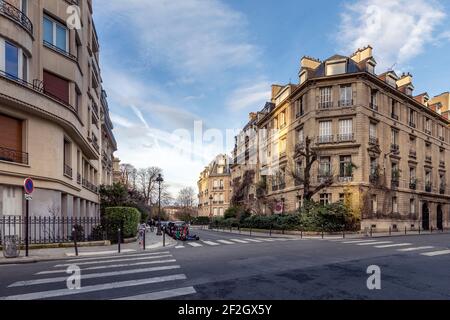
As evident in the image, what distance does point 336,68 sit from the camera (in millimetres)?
32625

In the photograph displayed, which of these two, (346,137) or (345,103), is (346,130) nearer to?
(346,137)

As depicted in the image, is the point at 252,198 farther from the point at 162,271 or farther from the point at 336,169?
the point at 162,271

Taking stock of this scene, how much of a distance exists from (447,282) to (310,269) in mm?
3134

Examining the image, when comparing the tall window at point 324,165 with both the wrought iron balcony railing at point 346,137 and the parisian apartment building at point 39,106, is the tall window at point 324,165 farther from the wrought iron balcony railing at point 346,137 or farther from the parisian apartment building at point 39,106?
the parisian apartment building at point 39,106

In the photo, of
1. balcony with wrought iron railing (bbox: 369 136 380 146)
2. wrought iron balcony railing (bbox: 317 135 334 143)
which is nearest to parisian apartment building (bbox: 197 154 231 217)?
wrought iron balcony railing (bbox: 317 135 334 143)

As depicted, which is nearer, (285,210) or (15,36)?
(15,36)

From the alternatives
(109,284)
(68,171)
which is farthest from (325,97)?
(109,284)

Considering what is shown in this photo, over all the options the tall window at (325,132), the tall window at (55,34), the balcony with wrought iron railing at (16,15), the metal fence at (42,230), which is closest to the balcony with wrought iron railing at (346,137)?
the tall window at (325,132)

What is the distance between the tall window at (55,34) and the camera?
17.9m

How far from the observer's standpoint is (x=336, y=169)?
103ft

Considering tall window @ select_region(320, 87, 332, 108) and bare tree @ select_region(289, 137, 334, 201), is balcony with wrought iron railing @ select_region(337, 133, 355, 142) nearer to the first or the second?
bare tree @ select_region(289, 137, 334, 201)

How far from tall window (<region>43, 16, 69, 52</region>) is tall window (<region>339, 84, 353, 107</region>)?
2391cm
